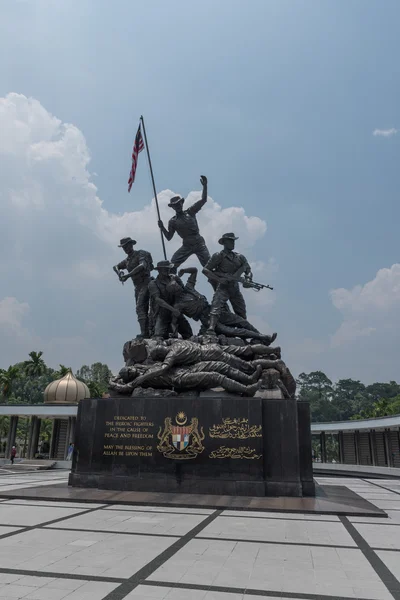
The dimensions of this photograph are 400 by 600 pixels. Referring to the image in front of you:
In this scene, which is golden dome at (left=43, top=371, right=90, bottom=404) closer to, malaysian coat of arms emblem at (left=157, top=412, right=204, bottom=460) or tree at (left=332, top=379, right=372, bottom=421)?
malaysian coat of arms emblem at (left=157, top=412, right=204, bottom=460)

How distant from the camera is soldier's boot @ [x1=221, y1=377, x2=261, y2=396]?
10.0 meters

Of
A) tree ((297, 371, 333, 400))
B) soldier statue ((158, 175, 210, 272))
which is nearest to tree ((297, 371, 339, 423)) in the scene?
tree ((297, 371, 333, 400))

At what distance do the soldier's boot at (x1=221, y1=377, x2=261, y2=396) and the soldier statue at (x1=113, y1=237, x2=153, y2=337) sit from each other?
3.61 metres

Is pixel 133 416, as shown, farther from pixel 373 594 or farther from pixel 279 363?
pixel 373 594

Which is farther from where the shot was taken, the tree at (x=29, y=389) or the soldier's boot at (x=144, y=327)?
the tree at (x=29, y=389)

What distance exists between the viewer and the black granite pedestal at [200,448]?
30.3ft

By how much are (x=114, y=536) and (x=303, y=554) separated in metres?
2.34

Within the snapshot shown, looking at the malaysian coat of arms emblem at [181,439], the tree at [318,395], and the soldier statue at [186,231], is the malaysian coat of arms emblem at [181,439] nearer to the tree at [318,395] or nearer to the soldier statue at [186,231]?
the soldier statue at [186,231]

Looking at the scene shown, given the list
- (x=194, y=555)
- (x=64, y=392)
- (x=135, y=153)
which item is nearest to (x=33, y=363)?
(x=64, y=392)

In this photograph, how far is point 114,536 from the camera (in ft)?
18.4

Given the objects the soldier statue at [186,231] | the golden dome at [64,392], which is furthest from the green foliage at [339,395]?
the soldier statue at [186,231]

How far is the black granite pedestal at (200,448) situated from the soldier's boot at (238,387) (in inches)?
10.9

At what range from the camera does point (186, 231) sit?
13500mm

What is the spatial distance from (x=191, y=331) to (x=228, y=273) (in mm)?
1989
